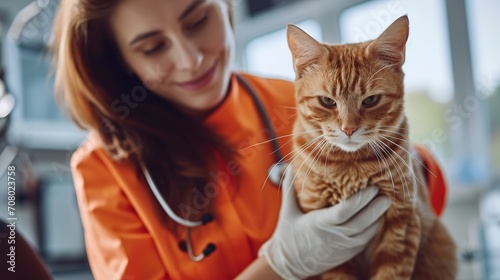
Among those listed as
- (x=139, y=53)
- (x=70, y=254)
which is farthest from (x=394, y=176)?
(x=70, y=254)

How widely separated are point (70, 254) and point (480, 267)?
911 millimetres

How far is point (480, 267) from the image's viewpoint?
0.86 metres

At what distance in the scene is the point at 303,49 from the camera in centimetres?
52

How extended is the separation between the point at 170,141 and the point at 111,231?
214 mm

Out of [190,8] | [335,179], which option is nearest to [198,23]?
[190,8]

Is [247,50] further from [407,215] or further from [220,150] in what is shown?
[407,215]

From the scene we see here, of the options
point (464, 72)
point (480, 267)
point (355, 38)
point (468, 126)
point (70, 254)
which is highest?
point (355, 38)

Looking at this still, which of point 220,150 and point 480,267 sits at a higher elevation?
point 220,150

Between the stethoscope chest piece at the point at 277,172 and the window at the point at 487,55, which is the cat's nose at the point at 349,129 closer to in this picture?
the stethoscope chest piece at the point at 277,172

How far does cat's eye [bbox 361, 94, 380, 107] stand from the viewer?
519 mm

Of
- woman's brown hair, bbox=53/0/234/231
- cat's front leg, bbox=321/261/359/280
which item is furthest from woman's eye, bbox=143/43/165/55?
cat's front leg, bbox=321/261/359/280

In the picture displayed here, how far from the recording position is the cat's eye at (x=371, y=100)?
1.70 feet

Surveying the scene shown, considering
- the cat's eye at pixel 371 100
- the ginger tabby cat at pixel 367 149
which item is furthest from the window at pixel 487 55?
the cat's eye at pixel 371 100

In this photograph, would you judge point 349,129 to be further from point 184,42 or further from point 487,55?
point 487,55
